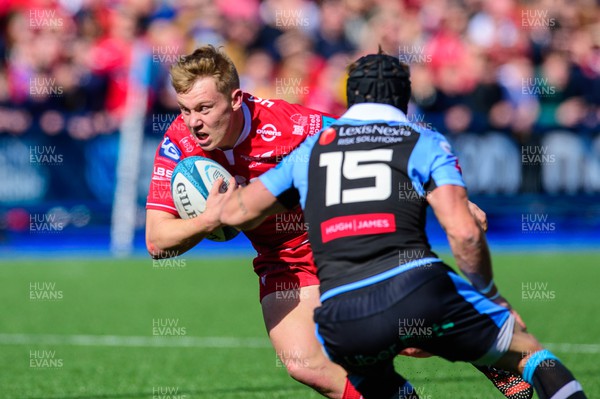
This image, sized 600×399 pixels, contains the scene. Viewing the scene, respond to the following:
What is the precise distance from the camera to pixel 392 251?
404 cm

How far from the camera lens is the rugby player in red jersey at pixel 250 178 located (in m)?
5.09

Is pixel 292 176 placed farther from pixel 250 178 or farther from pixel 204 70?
A: pixel 250 178

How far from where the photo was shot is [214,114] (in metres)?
5.23

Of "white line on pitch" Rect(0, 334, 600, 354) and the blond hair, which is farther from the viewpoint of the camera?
"white line on pitch" Rect(0, 334, 600, 354)

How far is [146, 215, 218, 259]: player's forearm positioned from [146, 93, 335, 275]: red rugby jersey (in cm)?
39

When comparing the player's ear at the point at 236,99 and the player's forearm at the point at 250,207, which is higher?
the player's ear at the point at 236,99

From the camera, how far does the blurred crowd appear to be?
1500cm

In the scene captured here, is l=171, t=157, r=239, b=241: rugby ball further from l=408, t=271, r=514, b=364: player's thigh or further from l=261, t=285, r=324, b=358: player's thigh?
l=408, t=271, r=514, b=364: player's thigh

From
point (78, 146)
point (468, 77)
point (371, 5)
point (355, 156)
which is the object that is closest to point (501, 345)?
point (355, 156)

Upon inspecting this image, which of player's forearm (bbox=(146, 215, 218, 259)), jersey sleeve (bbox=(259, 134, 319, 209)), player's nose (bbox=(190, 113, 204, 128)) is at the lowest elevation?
player's forearm (bbox=(146, 215, 218, 259))

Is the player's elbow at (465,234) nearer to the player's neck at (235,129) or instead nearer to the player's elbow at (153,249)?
the player's elbow at (153,249)

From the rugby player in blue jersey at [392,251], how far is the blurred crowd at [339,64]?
10.5m

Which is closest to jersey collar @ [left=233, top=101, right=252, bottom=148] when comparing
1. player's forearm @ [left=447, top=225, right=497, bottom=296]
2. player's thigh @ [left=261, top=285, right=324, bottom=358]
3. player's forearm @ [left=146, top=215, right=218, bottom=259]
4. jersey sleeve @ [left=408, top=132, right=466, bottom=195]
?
→ player's forearm @ [left=146, top=215, right=218, bottom=259]

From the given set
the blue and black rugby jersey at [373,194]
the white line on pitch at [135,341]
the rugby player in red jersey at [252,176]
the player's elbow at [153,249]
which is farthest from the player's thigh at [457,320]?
the white line on pitch at [135,341]
